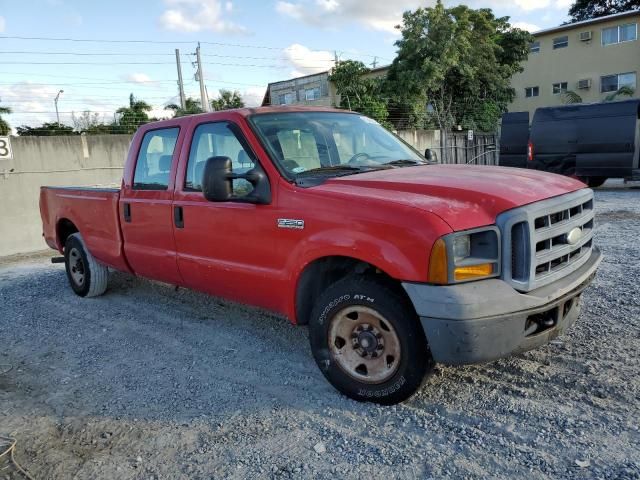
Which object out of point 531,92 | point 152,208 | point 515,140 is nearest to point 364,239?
point 152,208

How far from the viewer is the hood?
297cm

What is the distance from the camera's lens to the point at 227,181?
3.64 meters

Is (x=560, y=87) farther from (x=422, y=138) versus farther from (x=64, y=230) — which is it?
(x=64, y=230)

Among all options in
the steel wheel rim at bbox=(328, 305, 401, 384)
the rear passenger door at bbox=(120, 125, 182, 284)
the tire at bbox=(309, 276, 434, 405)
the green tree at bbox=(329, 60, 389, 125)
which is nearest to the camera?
the tire at bbox=(309, 276, 434, 405)

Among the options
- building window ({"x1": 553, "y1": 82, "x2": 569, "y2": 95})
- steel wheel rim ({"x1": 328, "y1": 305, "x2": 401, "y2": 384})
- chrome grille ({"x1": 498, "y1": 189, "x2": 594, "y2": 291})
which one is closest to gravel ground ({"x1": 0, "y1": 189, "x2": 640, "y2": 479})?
steel wheel rim ({"x1": 328, "y1": 305, "x2": 401, "y2": 384})

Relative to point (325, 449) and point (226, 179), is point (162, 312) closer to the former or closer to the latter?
point (226, 179)

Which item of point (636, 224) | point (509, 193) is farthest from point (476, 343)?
point (636, 224)

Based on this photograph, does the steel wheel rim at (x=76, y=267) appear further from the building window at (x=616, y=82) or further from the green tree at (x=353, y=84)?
the building window at (x=616, y=82)

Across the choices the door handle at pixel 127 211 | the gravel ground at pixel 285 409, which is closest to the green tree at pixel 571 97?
the gravel ground at pixel 285 409

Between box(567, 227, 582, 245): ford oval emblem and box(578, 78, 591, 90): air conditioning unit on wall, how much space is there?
29706mm

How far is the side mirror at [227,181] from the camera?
359 centimetres

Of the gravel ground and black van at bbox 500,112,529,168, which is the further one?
black van at bbox 500,112,529,168

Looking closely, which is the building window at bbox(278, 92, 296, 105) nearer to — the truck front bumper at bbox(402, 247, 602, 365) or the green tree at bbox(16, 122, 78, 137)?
the green tree at bbox(16, 122, 78, 137)

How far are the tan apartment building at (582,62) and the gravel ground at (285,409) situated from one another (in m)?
27.6
